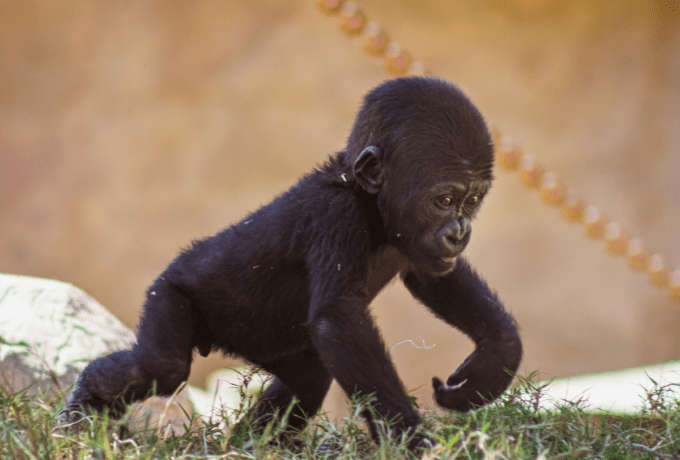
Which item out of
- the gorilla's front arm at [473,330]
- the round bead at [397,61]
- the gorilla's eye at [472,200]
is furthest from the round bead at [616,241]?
the gorilla's eye at [472,200]

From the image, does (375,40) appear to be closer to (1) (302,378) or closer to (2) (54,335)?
(2) (54,335)

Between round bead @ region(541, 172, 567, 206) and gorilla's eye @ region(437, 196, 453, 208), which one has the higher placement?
round bead @ region(541, 172, 567, 206)

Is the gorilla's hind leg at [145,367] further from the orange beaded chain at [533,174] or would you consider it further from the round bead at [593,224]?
the round bead at [593,224]

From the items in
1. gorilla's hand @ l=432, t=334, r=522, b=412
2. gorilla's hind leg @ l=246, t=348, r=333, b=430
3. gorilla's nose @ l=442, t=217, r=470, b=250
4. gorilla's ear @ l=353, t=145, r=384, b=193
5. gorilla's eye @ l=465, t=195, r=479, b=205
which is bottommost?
gorilla's hind leg @ l=246, t=348, r=333, b=430

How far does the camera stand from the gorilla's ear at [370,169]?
2480mm

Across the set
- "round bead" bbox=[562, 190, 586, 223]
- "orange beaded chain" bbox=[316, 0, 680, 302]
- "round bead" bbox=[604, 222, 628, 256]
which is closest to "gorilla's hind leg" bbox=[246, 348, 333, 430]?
"orange beaded chain" bbox=[316, 0, 680, 302]

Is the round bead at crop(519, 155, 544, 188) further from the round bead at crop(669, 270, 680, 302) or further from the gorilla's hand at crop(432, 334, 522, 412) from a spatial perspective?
the gorilla's hand at crop(432, 334, 522, 412)

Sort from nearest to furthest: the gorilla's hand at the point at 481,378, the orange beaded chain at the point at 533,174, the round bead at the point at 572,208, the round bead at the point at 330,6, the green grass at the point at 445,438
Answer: the green grass at the point at 445,438 → the gorilla's hand at the point at 481,378 → the round bead at the point at 330,6 → the orange beaded chain at the point at 533,174 → the round bead at the point at 572,208

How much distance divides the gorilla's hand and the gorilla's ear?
768 millimetres

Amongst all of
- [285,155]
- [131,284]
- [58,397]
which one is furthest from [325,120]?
[58,397]

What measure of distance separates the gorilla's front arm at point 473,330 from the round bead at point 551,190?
3699 millimetres

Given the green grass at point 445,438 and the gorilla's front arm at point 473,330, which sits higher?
the gorilla's front arm at point 473,330

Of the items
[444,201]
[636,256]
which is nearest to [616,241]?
[636,256]

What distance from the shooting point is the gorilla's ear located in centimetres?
248
